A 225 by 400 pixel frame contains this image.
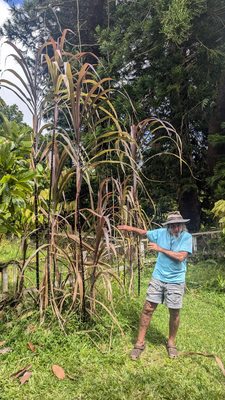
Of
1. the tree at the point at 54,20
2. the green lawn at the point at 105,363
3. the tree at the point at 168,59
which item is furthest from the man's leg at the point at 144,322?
the tree at the point at 54,20

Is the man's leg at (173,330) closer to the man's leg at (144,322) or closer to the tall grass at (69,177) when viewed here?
the man's leg at (144,322)

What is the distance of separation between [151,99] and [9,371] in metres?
6.86

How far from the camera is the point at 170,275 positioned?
10.5 ft

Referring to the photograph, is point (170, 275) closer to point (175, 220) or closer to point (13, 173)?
point (175, 220)

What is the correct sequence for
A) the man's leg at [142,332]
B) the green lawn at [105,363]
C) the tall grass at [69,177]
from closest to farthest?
the green lawn at [105,363] < the tall grass at [69,177] < the man's leg at [142,332]

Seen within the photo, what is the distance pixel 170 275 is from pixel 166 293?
0.14 m

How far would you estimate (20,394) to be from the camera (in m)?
2.38

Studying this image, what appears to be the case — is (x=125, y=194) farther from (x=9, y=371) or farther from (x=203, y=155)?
(x=203, y=155)

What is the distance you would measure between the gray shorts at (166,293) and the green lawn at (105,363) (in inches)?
14.1

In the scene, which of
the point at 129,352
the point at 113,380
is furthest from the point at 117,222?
the point at 113,380

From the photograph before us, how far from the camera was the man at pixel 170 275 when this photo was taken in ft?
10.3

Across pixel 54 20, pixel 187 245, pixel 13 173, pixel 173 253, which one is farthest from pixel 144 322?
pixel 54 20

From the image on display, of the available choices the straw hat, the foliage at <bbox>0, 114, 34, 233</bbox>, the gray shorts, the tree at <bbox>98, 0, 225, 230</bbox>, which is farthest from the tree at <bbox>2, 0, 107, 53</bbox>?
the gray shorts

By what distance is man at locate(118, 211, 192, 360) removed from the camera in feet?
10.3
